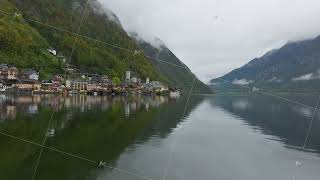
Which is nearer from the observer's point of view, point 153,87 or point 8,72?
point 8,72

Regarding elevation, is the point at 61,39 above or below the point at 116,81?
above

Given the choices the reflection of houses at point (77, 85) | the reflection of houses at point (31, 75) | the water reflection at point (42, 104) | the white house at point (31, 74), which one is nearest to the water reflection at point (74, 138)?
the water reflection at point (42, 104)

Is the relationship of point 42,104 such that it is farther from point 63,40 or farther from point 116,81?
point 63,40

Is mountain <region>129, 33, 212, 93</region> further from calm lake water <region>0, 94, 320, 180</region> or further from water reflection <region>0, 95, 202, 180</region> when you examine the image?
calm lake water <region>0, 94, 320, 180</region>

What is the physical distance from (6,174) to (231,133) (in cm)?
1990

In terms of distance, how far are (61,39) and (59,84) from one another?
3183cm

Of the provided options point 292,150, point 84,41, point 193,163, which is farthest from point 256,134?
point 84,41

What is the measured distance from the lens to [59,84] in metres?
75.8

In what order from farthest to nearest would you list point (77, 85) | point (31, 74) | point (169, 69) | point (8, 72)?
point (169, 69) → point (77, 85) → point (31, 74) → point (8, 72)

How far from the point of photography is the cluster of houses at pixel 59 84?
226 feet

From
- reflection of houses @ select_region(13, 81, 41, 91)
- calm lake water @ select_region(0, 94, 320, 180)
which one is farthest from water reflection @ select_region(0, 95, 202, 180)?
reflection of houses @ select_region(13, 81, 41, 91)

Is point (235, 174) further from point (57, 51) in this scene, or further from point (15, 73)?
point (57, 51)

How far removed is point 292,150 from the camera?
25.6 meters

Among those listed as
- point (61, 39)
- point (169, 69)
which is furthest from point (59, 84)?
point (169, 69)
